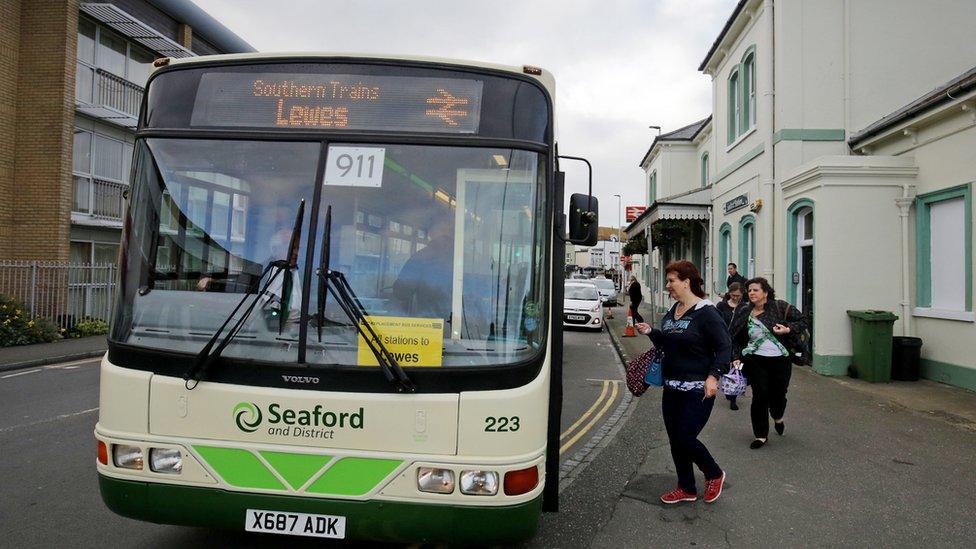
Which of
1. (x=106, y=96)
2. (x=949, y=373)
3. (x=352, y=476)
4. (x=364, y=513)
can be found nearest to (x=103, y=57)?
(x=106, y=96)

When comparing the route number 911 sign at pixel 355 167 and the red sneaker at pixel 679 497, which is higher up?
the route number 911 sign at pixel 355 167

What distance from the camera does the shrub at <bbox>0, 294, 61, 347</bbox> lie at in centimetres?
1330

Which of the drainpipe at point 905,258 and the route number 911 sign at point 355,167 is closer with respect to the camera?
the route number 911 sign at point 355,167

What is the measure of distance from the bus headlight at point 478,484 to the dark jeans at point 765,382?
13.3ft

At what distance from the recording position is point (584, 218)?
393 cm

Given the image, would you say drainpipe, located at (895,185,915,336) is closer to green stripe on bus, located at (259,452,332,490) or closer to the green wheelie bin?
the green wheelie bin

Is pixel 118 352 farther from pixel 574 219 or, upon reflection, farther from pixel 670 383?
pixel 670 383

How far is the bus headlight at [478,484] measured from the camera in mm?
2992

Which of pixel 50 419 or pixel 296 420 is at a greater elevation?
pixel 296 420

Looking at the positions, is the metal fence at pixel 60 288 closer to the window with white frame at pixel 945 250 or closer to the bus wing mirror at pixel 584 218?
the bus wing mirror at pixel 584 218

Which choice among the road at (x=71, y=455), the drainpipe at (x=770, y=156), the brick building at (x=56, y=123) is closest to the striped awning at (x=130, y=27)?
the brick building at (x=56, y=123)

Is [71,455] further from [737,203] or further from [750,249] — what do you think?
[737,203]

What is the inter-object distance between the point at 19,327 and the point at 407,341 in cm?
1440

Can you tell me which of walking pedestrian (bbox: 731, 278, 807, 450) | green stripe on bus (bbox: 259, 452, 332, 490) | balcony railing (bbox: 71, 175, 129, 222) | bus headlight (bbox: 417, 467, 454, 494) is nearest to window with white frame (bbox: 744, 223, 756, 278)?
walking pedestrian (bbox: 731, 278, 807, 450)
